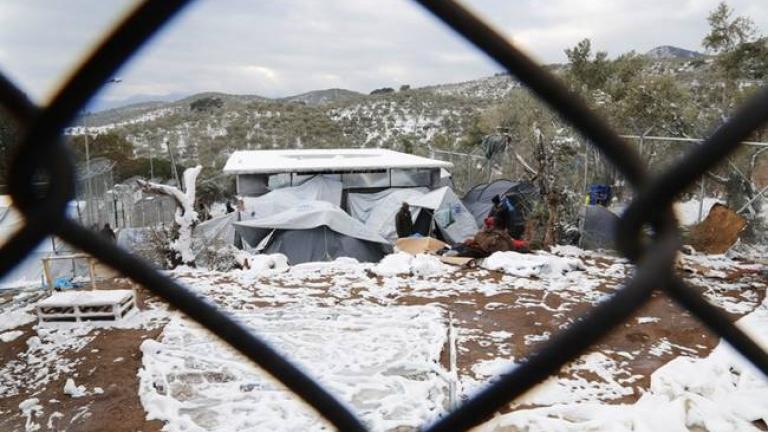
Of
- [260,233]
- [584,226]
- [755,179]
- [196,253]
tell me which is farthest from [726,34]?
[196,253]

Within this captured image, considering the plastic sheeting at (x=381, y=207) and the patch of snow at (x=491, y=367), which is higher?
the plastic sheeting at (x=381, y=207)

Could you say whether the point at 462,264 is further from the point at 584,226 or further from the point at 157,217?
the point at 157,217

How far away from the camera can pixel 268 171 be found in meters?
13.1

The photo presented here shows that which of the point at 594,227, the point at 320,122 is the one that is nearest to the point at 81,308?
the point at 594,227

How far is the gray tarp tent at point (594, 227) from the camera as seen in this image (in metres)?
8.20

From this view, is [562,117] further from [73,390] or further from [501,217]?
[501,217]

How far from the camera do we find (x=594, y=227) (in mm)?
8547

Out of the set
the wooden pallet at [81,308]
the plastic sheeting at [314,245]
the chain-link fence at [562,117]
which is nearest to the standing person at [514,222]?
the plastic sheeting at [314,245]

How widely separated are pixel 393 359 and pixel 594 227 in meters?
5.46

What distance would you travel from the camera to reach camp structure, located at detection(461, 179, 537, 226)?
388 inches

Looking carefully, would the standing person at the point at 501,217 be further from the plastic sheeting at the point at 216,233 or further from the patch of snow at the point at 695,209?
the plastic sheeting at the point at 216,233

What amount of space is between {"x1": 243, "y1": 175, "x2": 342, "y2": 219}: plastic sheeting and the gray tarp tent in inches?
210

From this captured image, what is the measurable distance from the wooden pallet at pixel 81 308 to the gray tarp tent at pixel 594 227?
21.9 ft

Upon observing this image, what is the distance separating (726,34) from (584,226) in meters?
6.17
